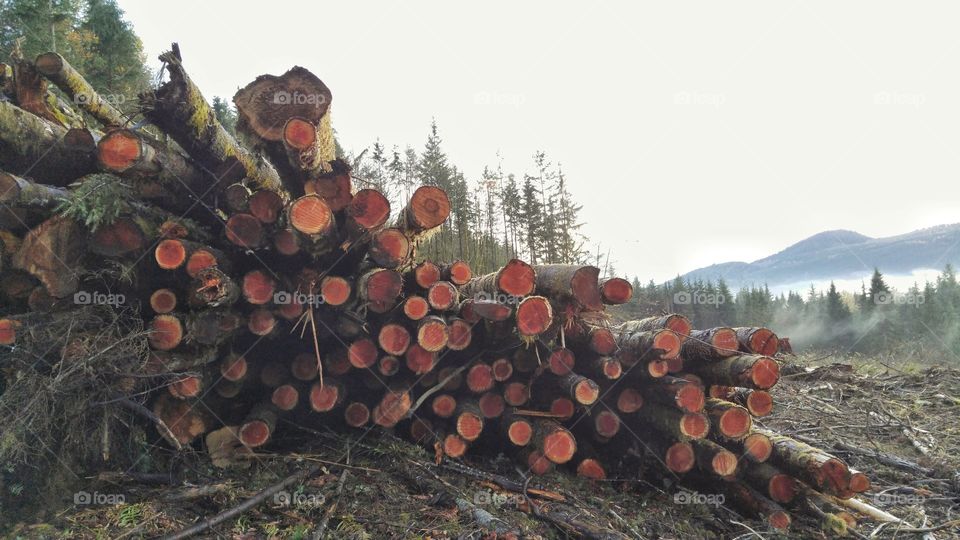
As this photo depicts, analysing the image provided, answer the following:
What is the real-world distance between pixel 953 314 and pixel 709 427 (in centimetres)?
5702

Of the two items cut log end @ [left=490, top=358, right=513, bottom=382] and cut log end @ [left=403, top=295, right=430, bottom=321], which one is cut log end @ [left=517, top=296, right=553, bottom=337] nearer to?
cut log end @ [left=490, top=358, right=513, bottom=382]

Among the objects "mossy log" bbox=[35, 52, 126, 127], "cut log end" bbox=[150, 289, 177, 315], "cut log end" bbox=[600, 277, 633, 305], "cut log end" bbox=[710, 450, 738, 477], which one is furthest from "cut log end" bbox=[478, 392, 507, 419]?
"mossy log" bbox=[35, 52, 126, 127]

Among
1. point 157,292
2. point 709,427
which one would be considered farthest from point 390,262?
point 709,427

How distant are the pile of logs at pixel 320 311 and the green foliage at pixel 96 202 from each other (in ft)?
0.05

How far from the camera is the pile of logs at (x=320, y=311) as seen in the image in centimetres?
337

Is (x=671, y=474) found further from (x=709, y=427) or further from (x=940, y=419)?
(x=940, y=419)

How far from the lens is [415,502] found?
3385mm

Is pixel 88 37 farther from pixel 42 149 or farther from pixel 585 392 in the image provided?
pixel 585 392

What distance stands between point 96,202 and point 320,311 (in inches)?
67.9

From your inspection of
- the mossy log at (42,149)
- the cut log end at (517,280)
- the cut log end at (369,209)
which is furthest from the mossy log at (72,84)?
the cut log end at (517,280)

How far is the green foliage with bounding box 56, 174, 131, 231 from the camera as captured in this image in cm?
315

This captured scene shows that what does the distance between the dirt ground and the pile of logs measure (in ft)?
0.70

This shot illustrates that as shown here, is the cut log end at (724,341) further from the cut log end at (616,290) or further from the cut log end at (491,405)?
the cut log end at (491,405)

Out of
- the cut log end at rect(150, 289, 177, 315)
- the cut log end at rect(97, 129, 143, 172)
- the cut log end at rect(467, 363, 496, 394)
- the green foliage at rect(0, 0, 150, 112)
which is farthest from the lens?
the green foliage at rect(0, 0, 150, 112)
